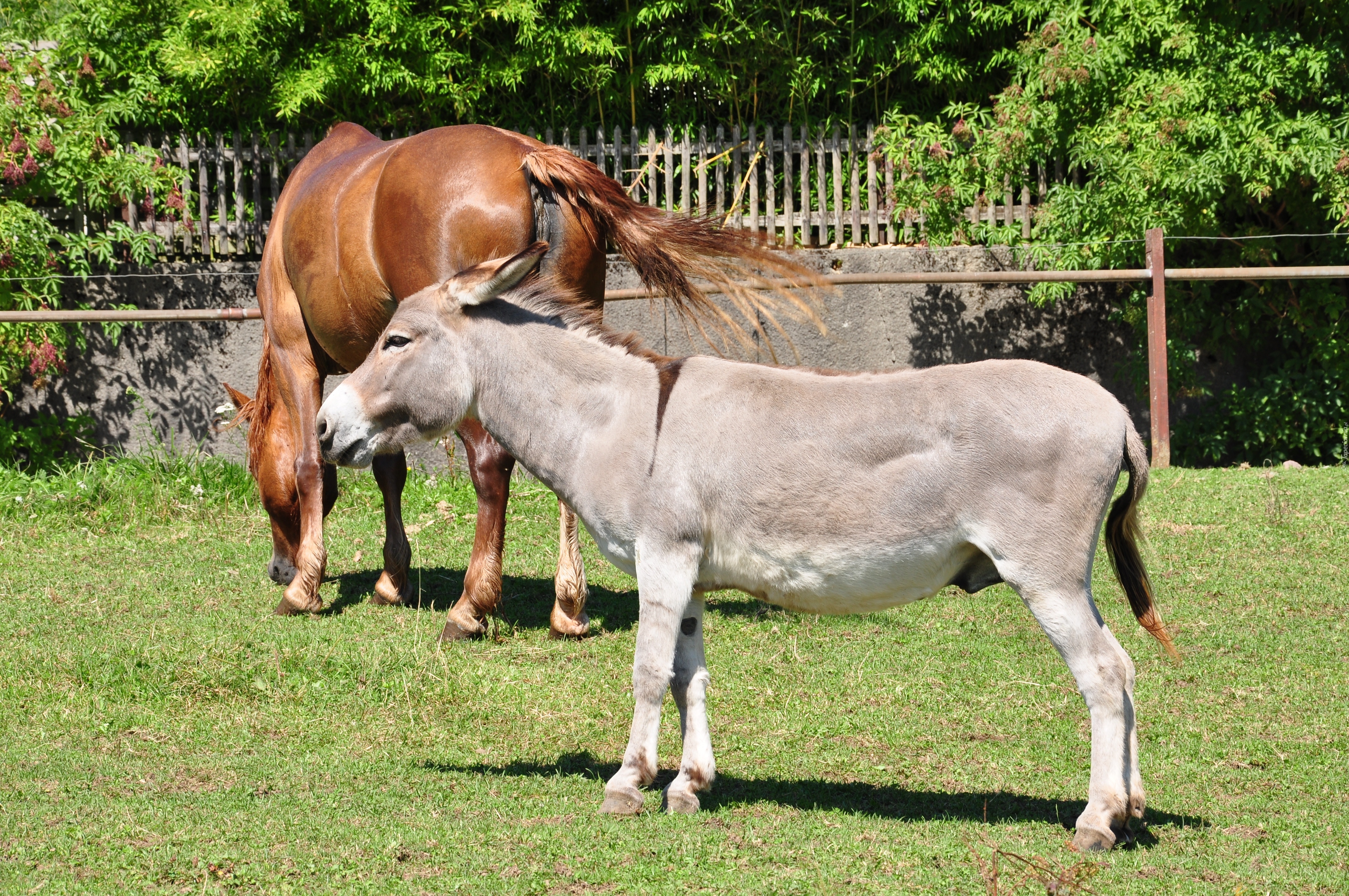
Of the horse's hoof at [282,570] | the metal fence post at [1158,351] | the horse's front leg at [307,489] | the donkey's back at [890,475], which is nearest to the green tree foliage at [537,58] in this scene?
the metal fence post at [1158,351]

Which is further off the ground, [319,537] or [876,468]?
[876,468]

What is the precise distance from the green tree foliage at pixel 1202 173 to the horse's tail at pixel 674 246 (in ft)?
22.1

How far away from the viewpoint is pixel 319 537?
25.5ft

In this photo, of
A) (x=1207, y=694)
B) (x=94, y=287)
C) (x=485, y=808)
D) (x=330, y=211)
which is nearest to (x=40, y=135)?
(x=94, y=287)

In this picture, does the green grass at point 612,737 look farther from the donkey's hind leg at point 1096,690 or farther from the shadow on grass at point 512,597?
the donkey's hind leg at point 1096,690

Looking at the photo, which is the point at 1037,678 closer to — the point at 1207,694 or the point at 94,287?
the point at 1207,694

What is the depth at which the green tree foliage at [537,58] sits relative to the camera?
42.3 ft

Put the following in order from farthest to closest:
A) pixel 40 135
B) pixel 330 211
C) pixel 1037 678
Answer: pixel 40 135 → pixel 330 211 → pixel 1037 678

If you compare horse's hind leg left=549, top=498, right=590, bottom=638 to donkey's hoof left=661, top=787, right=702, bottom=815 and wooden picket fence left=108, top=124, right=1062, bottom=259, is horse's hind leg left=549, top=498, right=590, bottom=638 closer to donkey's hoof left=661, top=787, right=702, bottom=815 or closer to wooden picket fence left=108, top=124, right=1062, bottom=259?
donkey's hoof left=661, top=787, right=702, bottom=815

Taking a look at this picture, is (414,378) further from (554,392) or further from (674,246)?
(674,246)

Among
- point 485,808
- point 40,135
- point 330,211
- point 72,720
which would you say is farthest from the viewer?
point 40,135

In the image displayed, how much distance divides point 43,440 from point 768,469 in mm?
10593

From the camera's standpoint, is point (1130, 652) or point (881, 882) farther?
point (1130, 652)

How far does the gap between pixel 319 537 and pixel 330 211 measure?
196 cm
